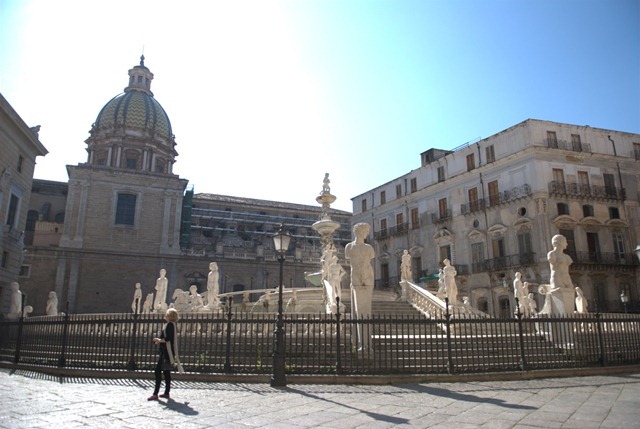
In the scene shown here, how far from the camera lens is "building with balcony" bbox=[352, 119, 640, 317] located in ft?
90.1

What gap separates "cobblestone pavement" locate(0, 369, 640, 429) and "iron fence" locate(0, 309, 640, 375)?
70cm

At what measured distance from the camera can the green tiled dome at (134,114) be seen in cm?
4875

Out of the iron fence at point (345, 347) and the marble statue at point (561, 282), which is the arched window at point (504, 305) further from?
the marble statue at point (561, 282)

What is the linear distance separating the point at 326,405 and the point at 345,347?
2.54 m

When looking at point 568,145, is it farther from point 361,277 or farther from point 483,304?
point 361,277

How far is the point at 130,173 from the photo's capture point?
42.2 metres

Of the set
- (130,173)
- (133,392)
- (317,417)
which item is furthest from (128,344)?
(130,173)

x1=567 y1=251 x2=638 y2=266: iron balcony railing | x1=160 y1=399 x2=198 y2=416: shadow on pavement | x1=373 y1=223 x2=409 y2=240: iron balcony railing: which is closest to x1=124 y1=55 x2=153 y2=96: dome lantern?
x1=373 y1=223 x2=409 y2=240: iron balcony railing

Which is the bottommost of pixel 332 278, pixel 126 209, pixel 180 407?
pixel 180 407

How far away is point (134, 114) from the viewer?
162 ft

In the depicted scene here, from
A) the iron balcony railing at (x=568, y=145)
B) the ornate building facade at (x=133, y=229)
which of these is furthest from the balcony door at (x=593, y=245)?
the ornate building facade at (x=133, y=229)

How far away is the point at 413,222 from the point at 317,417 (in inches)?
1257

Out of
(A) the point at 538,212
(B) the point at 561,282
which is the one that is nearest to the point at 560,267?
(B) the point at 561,282

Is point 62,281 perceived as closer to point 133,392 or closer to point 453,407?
point 133,392
